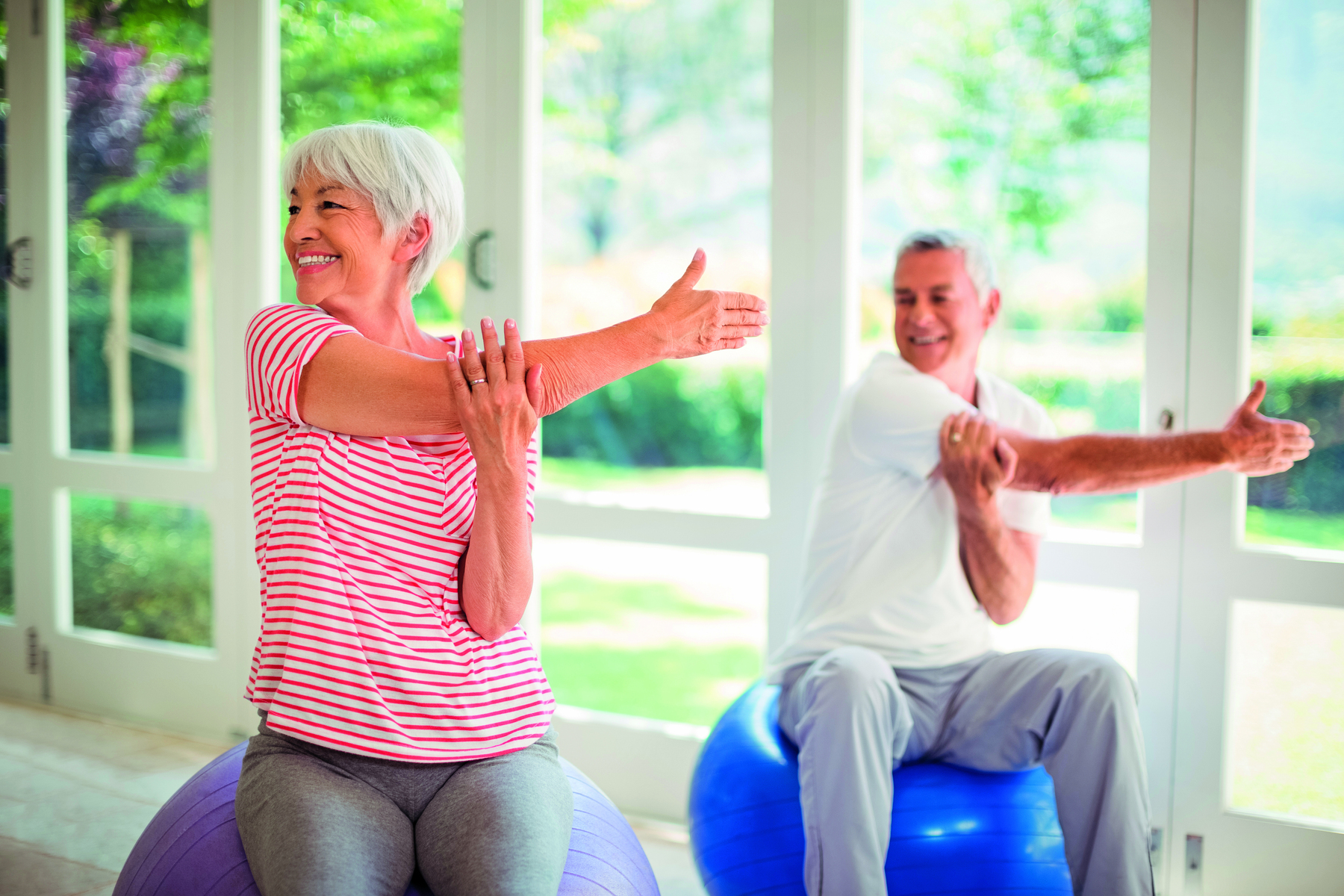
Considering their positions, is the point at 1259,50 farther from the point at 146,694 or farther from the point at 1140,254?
the point at 146,694

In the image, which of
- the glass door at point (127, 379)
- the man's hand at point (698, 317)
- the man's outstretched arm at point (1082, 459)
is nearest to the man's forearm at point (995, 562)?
the man's outstretched arm at point (1082, 459)

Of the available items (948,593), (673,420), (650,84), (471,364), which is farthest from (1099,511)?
(650,84)

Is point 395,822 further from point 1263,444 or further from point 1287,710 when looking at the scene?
point 1287,710

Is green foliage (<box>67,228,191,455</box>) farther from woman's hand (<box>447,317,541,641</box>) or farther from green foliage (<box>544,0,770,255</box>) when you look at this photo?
green foliage (<box>544,0,770,255</box>)

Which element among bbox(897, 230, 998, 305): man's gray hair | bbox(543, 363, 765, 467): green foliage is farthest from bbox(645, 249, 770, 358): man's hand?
bbox(543, 363, 765, 467): green foliage

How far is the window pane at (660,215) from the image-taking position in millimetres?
6961

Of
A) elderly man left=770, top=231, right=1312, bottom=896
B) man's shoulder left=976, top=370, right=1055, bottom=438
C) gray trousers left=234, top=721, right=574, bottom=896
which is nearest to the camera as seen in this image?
gray trousers left=234, top=721, right=574, bottom=896

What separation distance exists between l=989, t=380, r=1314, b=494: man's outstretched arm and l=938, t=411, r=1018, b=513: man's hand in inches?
0.4

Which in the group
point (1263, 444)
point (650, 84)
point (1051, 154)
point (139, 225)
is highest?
point (650, 84)

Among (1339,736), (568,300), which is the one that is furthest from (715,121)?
(1339,736)

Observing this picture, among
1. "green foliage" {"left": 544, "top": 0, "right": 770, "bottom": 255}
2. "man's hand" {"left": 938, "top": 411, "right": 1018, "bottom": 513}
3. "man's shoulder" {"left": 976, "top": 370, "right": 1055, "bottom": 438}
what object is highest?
"green foliage" {"left": 544, "top": 0, "right": 770, "bottom": 255}

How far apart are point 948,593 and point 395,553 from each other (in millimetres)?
1074

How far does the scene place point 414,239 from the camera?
62.0 inches

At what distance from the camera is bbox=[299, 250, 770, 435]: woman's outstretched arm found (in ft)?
4.54
